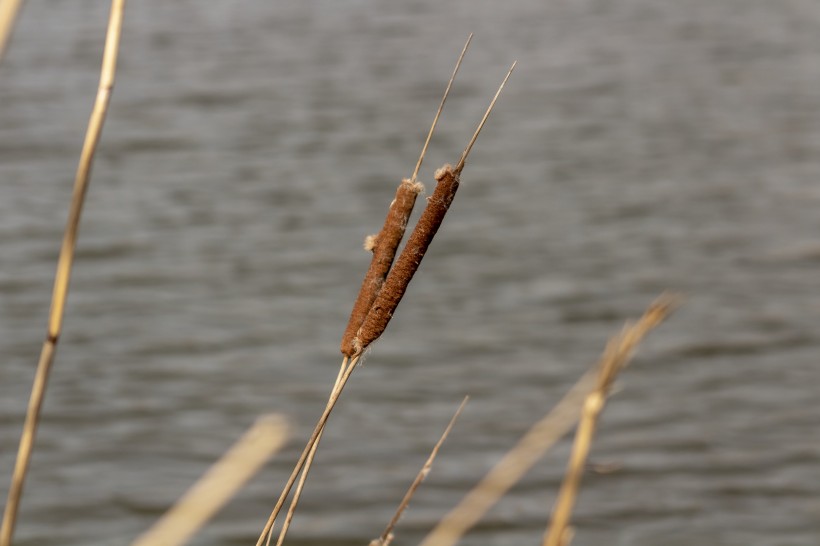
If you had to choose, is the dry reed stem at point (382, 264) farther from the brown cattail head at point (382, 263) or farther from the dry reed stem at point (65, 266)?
the dry reed stem at point (65, 266)

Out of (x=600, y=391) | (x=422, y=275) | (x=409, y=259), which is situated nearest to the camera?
(x=600, y=391)

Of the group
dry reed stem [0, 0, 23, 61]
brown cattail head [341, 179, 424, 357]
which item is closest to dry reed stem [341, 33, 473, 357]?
brown cattail head [341, 179, 424, 357]

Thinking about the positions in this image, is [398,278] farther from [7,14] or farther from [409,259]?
[7,14]

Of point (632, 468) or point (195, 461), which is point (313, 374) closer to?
point (195, 461)

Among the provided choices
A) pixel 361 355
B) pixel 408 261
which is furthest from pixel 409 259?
pixel 361 355

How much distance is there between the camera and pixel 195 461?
4.78 m

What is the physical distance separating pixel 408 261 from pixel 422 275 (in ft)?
16.9

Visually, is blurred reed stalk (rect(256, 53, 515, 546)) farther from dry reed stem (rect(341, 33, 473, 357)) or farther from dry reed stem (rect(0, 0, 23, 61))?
dry reed stem (rect(0, 0, 23, 61))

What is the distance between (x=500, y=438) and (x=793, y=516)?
1051mm

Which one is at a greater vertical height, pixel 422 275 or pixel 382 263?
pixel 422 275

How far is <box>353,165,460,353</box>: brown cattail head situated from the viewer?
1136 mm

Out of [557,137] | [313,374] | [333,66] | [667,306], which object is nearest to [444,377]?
[313,374]

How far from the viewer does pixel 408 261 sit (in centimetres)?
117

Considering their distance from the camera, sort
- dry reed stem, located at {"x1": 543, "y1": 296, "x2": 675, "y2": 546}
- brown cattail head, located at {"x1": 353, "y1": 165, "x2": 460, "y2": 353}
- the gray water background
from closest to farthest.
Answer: dry reed stem, located at {"x1": 543, "y1": 296, "x2": 675, "y2": 546}, brown cattail head, located at {"x1": 353, "y1": 165, "x2": 460, "y2": 353}, the gray water background
